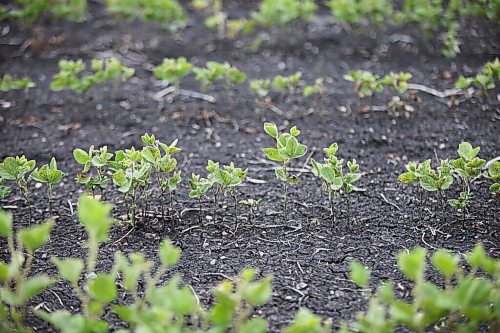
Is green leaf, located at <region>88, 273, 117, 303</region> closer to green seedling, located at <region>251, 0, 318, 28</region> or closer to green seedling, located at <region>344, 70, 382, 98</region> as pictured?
green seedling, located at <region>344, 70, 382, 98</region>

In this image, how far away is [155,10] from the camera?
375cm

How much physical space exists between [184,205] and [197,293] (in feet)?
1.89

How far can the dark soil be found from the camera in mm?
1991

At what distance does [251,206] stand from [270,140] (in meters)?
0.78

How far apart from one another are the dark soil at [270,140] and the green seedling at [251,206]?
0.03 m

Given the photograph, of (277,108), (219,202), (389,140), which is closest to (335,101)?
(277,108)

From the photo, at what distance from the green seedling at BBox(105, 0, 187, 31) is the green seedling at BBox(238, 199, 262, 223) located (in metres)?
1.82

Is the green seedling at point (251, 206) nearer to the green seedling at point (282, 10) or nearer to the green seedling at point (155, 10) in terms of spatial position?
the green seedling at point (282, 10)

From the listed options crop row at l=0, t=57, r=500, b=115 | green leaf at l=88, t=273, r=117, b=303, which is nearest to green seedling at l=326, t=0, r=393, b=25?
crop row at l=0, t=57, r=500, b=115

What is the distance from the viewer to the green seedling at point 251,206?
2141 millimetres

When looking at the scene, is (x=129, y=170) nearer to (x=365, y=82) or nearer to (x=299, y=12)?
(x=365, y=82)

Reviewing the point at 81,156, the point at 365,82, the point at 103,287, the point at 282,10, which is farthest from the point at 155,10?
the point at 103,287

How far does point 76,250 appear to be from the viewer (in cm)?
210

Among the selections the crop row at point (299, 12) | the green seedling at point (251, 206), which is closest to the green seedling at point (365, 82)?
the crop row at point (299, 12)
